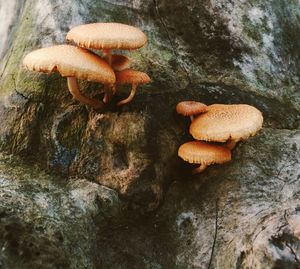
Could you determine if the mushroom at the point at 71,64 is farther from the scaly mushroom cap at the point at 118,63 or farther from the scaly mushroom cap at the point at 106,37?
the scaly mushroom cap at the point at 118,63

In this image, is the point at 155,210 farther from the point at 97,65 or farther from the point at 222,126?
the point at 97,65

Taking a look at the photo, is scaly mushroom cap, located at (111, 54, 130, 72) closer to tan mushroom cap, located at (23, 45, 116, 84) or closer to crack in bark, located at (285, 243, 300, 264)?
tan mushroom cap, located at (23, 45, 116, 84)

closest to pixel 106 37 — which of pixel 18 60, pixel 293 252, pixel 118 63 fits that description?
pixel 118 63

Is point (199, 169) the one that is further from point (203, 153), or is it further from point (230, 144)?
point (203, 153)

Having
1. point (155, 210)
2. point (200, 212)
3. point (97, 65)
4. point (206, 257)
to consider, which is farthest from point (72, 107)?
point (206, 257)

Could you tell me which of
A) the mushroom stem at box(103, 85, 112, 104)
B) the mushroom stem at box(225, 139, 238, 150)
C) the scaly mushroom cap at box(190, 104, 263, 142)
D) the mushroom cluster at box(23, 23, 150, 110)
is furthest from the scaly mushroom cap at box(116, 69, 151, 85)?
the mushroom stem at box(225, 139, 238, 150)

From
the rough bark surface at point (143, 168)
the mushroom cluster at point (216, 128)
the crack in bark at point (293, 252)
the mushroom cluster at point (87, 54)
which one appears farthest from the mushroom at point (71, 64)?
the crack in bark at point (293, 252)
